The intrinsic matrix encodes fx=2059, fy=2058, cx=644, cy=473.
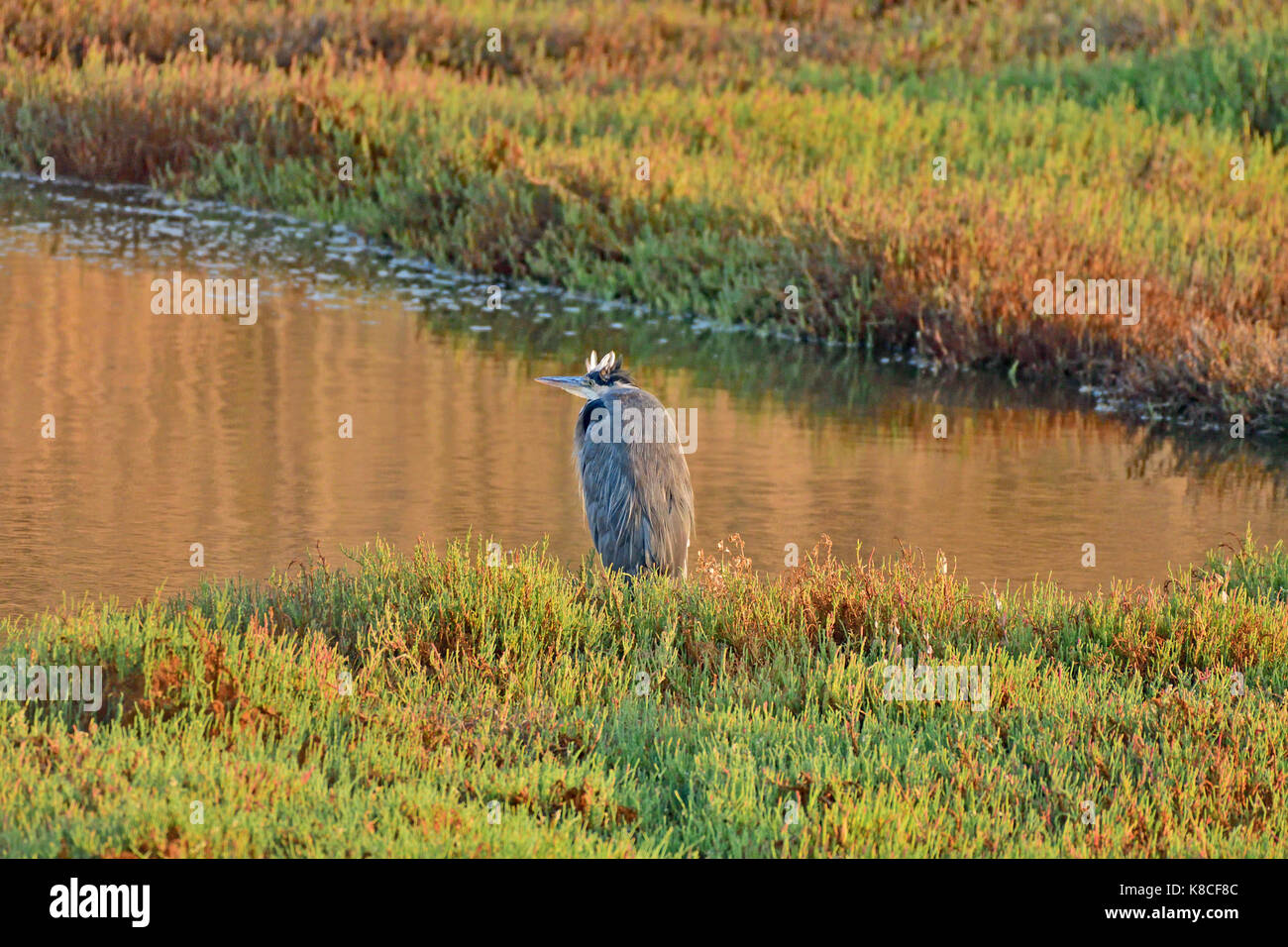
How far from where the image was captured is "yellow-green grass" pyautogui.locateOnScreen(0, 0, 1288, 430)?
16.4m

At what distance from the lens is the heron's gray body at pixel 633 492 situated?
29.5ft

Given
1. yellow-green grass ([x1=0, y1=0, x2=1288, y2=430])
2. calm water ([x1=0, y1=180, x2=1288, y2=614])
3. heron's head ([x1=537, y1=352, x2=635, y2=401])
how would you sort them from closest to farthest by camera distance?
heron's head ([x1=537, y1=352, x2=635, y2=401])
calm water ([x1=0, y1=180, x2=1288, y2=614])
yellow-green grass ([x1=0, y1=0, x2=1288, y2=430])

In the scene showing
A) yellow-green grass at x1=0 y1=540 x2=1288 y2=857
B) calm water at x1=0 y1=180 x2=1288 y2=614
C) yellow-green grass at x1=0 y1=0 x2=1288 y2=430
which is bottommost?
yellow-green grass at x1=0 y1=540 x2=1288 y2=857

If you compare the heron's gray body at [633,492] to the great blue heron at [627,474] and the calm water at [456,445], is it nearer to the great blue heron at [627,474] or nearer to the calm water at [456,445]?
the great blue heron at [627,474]

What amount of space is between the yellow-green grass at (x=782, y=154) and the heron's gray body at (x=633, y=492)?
21.0 ft

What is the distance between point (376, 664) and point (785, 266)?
1033 cm

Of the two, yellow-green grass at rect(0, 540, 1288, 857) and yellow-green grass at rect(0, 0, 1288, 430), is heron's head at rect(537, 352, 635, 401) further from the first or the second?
yellow-green grass at rect(0, 0, 1288, 430)

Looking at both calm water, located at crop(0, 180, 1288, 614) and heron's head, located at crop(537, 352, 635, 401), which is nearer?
heron's head, located at crop(537, 352, 635, 401)

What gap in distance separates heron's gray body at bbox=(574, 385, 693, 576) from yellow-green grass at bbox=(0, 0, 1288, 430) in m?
6.39

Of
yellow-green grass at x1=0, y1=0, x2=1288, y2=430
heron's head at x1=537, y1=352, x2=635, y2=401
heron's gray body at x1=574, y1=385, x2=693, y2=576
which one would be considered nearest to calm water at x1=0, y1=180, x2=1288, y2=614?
yellow-green grass at x1=0, y1=0, x2=1288, y2=430

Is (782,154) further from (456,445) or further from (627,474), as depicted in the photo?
(627,474)

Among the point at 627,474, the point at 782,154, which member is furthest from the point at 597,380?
the point at 782,154

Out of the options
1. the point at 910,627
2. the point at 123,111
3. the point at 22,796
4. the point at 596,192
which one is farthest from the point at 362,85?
the point at 22,796

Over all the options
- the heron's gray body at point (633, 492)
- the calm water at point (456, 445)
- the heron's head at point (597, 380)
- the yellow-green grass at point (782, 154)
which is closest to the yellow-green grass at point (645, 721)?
the heron's gray body at point (633, 492)
